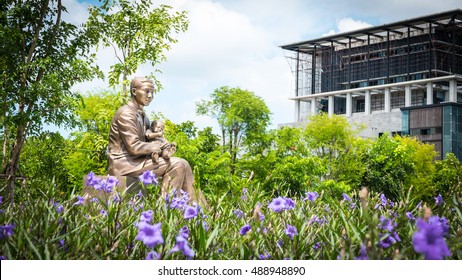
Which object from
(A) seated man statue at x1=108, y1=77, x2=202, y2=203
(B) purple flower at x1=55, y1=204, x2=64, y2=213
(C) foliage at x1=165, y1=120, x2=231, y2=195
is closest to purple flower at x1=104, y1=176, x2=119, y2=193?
(B) purple flower at x1=55, y1=204, x2=64, y2=213

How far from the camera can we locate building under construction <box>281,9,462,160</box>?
4266 cm

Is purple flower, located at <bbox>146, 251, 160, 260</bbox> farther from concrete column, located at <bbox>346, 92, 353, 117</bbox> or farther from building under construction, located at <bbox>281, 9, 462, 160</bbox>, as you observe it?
concrete column, located at <bbox>346, 92, 353, 117</bbox>

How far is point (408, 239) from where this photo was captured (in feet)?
7.80

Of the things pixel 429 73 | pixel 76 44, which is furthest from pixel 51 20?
pixel 429 73

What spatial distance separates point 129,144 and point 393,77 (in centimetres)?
4762

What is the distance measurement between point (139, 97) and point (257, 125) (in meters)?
19.5

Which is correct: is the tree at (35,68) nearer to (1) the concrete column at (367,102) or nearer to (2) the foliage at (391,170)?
(2) the foliage at (391,170)

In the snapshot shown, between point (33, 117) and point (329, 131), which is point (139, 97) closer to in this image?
point (33, 117)

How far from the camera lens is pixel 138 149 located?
752cm

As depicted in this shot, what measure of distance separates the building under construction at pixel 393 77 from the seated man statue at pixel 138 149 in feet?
119

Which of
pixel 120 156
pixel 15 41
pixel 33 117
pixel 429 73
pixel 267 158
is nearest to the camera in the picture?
pixel 120 156

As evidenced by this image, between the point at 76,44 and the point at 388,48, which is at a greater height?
the point at 388,48

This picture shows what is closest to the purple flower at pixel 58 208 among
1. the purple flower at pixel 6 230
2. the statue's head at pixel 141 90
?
the purple flower at pixel 6 230

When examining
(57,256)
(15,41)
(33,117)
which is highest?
(15,41)
